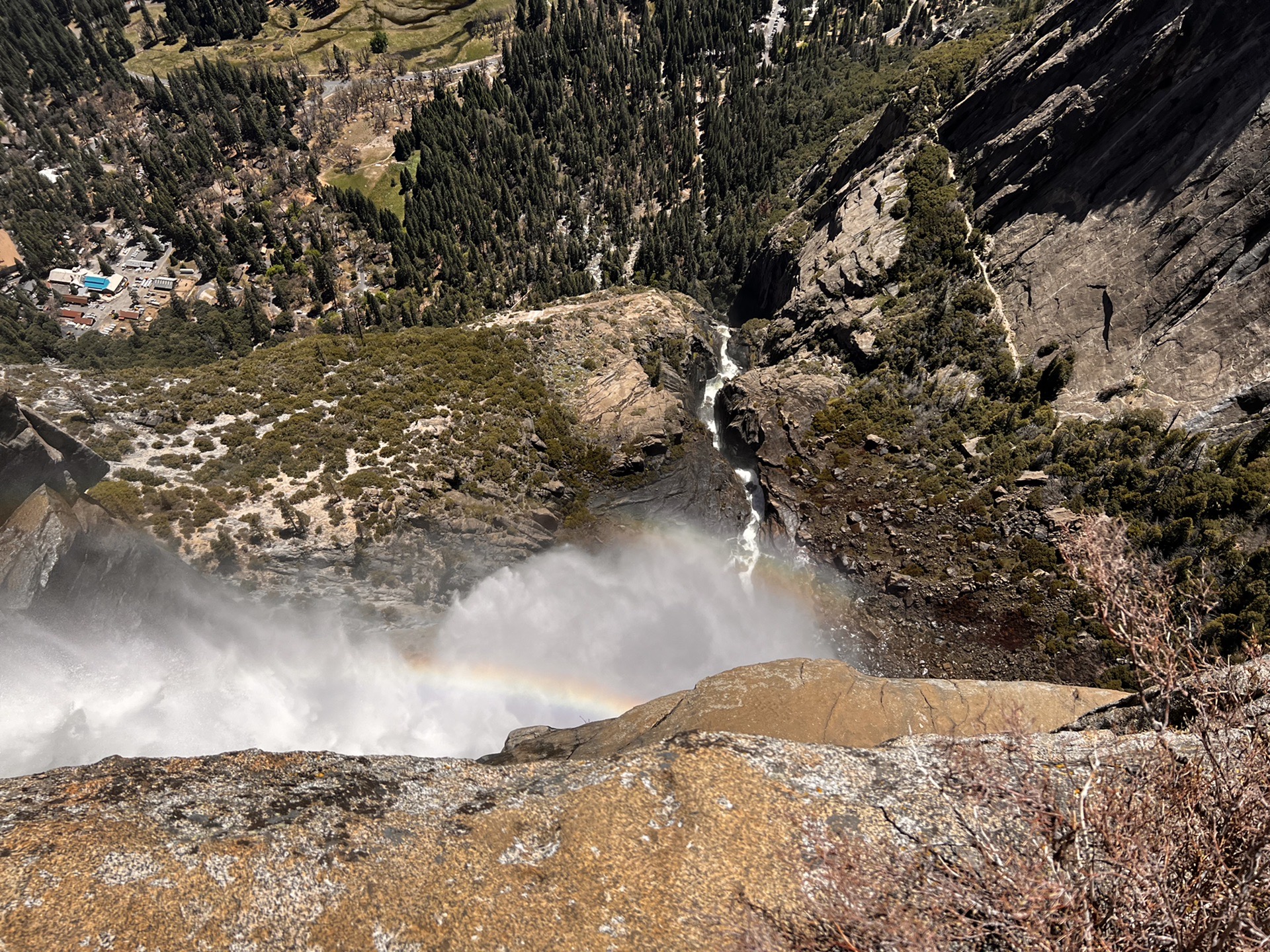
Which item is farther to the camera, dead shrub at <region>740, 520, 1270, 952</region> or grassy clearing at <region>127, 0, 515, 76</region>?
grassy clearing at <region>127, 0, 515, 76</region>

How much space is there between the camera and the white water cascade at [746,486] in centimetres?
4359

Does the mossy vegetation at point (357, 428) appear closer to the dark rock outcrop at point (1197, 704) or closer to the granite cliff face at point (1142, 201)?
the dark rock outcrop at point (1197, 704)

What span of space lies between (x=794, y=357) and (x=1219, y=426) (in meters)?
30.7

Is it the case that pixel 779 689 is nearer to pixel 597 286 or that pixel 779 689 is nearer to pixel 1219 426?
pixel 1219 426

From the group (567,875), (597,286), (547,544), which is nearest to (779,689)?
(567,875)

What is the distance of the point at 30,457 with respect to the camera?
25.5 m

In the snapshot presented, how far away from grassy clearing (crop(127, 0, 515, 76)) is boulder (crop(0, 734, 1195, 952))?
618 feet

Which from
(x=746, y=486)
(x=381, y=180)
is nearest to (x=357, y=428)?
(x=746, y=486)

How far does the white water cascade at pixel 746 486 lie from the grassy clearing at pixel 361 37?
486 feet

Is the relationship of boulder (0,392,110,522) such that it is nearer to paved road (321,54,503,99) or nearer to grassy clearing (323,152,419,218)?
grassy clearing (323,152,419,218)

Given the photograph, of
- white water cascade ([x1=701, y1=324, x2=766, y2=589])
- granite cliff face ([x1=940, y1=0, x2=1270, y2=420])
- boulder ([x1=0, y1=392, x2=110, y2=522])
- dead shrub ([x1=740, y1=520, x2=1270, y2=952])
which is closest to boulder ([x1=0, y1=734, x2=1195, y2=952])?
dead shrub ([x1=740, y1=520, x2=1270, y2=952])

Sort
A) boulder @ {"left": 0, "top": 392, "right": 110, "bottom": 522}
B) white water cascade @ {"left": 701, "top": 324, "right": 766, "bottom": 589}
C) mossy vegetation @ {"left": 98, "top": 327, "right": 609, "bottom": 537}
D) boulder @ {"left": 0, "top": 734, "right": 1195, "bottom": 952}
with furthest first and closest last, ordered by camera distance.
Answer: white water cascade @ {"left": 701, "top": 324, "right": 766, "bottom": 589}
mossy vegetation @ {"left": 98, "top": 327, "right": 609, "bottom": 537}
boulder @ {"left": 0, "top": 392, "right": 110, "bottom": 522}
boulder @ {"left": 0, "top": 734, "right": 1195, "bottom": 952}

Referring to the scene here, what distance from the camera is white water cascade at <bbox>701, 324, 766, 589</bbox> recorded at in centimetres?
4359

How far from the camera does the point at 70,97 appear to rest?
14662 cm
